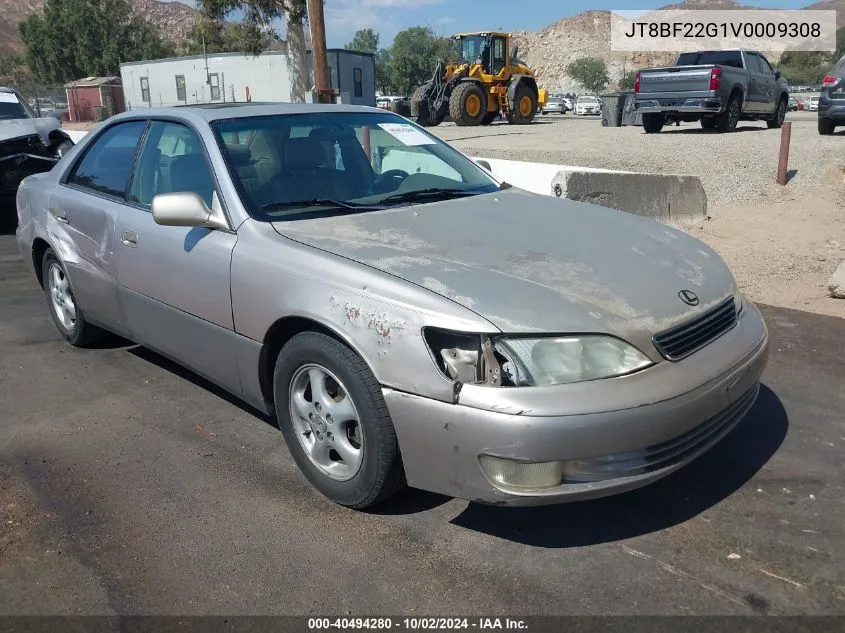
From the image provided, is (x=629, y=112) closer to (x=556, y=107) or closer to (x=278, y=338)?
(x=278, y=338)

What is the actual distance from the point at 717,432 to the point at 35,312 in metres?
5.32

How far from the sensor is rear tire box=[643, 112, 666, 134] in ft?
57.9

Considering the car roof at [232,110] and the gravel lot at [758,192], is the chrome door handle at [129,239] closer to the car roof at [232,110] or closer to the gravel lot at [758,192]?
the car roof at [232,110]

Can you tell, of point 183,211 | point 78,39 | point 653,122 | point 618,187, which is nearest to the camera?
point 183,211

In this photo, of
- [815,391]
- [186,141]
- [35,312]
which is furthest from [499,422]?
[35,312]

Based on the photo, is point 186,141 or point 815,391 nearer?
point 186,141

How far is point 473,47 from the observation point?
2622cm

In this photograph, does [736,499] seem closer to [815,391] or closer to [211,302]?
[815,391]

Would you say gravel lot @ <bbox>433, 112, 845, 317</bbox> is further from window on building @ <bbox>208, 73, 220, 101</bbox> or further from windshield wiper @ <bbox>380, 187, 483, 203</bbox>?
window on building @ <bbox>208, 73, 220, 101</bbox>

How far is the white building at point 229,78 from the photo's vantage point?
3644cm

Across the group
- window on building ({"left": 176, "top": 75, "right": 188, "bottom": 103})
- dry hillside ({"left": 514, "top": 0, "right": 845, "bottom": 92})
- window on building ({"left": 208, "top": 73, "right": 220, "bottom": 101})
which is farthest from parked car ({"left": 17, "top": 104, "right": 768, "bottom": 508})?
dry hillside ({"left": 514, "top": 0, "right": 845, "bottom": 92})

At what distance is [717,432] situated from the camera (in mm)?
2850

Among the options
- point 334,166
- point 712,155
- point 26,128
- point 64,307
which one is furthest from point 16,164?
point 712,155

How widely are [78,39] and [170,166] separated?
69149mm
